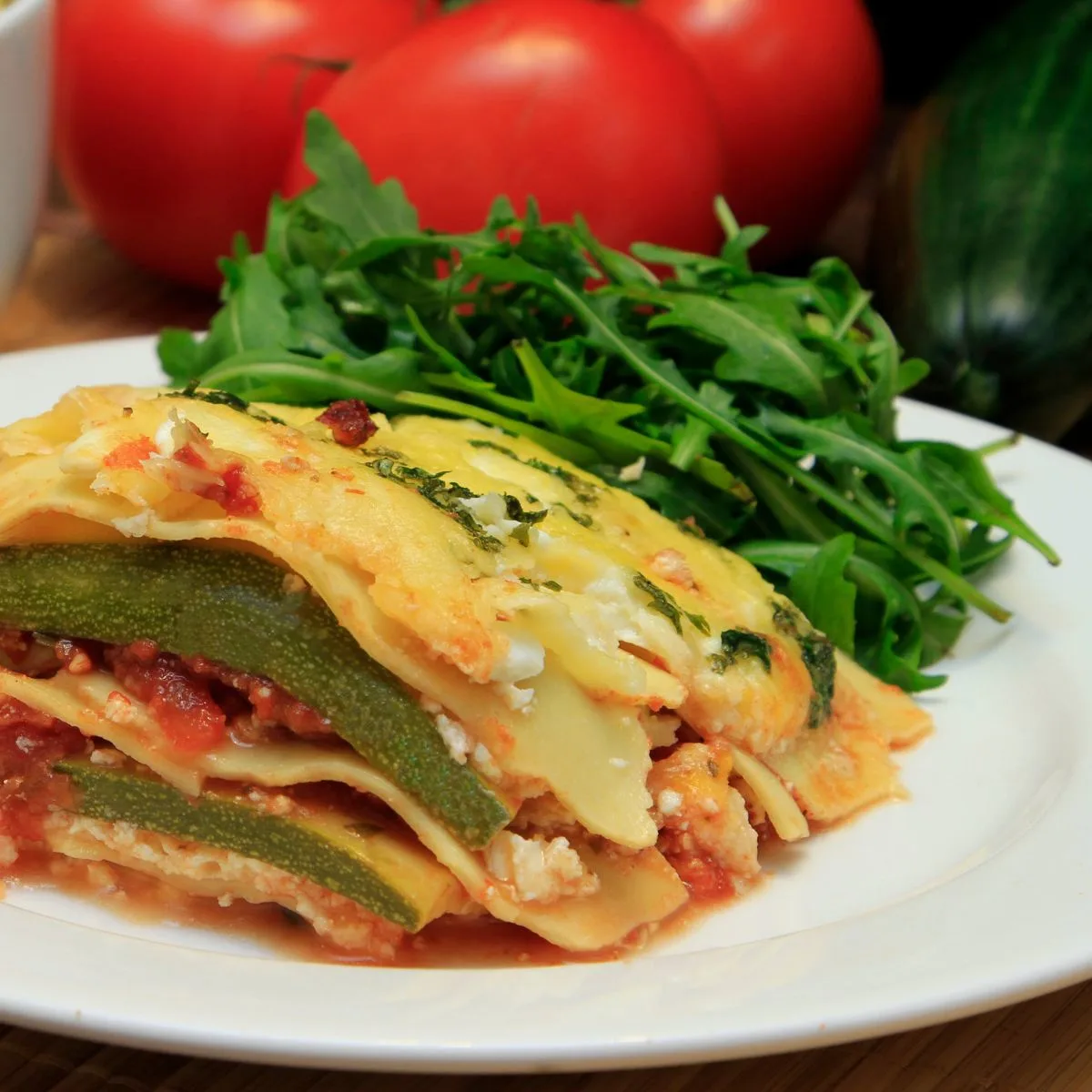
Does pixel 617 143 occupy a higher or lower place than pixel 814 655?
lower

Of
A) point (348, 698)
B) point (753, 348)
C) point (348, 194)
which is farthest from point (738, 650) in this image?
point (348, 194)

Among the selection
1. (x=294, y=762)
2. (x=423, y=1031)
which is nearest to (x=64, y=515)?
(x=294, y=762)

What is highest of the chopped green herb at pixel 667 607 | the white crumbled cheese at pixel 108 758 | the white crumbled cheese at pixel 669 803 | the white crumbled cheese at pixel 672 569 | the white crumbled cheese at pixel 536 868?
the chopped green herb at pixel 667 607

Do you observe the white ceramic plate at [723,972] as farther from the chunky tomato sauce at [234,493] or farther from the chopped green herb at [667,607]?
the chunky tomato sauce at [234,493]

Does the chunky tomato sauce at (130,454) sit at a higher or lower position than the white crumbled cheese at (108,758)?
higher

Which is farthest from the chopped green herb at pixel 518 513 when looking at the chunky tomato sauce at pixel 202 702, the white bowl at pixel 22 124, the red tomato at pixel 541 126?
the white bowl at pixel 22 124

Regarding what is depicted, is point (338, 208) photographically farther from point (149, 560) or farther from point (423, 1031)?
point (423, 1031)

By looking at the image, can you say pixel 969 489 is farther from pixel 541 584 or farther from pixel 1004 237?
pixel 1004 237
